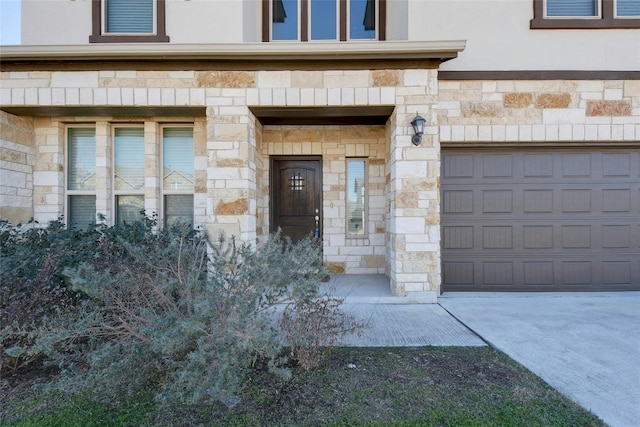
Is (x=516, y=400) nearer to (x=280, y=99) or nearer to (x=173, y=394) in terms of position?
(x=173, y=394)

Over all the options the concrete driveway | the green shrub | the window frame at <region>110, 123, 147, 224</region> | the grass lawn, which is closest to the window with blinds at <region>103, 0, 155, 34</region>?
the window frame at <region>110, 123, 147, 224</region>

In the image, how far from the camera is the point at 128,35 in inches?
211

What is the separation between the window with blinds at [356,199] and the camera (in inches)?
249

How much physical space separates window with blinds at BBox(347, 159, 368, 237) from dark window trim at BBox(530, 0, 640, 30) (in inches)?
137

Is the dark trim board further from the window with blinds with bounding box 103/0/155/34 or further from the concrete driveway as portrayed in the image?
the window with blinds with bounding box 103/0/155/34

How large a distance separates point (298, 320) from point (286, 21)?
212 inches

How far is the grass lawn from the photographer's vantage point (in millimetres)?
2166

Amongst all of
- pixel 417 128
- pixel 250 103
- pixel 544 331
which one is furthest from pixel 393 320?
pixel 250 103

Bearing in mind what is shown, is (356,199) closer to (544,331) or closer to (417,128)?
(417,128)

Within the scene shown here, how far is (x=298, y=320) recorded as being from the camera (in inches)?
112

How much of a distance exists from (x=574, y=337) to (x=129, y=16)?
7620 millimetres

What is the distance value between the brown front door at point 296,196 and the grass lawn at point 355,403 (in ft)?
12.2

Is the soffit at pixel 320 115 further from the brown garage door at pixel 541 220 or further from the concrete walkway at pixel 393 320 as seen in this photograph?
the concrete walkway at pixel 393 320

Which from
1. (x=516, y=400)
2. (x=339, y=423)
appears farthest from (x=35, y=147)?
(x=516, y=400)
